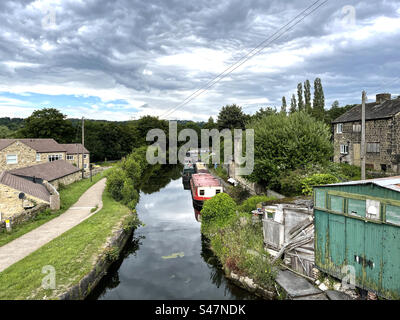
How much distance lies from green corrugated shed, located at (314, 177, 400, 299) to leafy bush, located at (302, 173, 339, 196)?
637 centimetres

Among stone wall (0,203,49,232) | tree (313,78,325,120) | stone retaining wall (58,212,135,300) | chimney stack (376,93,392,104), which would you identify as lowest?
stone retaining wall (58,212,135,300)

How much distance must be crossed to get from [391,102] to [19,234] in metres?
31.5

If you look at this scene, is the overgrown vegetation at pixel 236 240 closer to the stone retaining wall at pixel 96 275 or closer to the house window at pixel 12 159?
the stone retaining wall at pixel 96 275

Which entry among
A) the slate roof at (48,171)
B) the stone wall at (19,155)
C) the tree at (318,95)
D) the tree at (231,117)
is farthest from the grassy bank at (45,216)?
the tree at (318,95)

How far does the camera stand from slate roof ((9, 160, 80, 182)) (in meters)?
22.4

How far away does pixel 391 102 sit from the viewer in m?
26.3

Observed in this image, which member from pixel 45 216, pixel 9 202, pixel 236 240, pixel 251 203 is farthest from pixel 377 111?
pixel 9 202

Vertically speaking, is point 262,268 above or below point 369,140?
below

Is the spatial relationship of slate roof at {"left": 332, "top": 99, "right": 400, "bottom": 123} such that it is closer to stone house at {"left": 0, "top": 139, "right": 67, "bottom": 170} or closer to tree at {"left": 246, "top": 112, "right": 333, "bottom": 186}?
tree at {"left": 246, "top": 112, "right": 333, "bottom": 186}

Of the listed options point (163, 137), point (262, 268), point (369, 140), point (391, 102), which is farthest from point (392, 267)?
point (163, 137)

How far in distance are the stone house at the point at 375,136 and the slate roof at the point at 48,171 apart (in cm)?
2957

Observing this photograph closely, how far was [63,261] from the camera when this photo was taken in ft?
32.8
